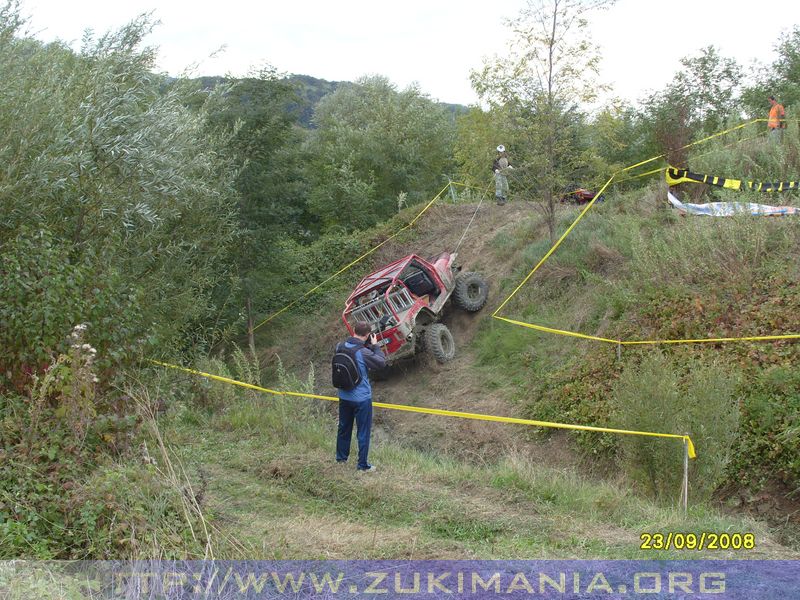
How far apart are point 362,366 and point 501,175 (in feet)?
35.0

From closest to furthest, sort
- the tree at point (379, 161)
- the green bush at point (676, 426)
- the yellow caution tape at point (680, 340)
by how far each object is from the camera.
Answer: the green bush at point (676, 426) → the yellow caution tape at point (680, 340) → the tree at point (379, 161)

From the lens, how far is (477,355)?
1496 cm

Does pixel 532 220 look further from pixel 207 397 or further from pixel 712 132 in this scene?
pixel 207 397

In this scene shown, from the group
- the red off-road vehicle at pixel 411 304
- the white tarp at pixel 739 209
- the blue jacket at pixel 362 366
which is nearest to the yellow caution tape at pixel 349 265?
the red off-road vehicle at pixel 411 304

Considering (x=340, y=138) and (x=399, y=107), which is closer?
(x=340, y=138)

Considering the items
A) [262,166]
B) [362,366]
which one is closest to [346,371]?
[362,366]

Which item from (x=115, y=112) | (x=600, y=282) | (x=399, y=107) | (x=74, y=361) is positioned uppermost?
(x=399, y=107)

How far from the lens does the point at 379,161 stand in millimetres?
28062

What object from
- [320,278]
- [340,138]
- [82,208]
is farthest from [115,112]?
[340,138]

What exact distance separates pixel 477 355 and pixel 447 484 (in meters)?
6.96

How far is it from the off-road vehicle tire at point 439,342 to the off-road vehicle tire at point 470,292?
1073mm

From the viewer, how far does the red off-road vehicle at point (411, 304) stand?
14.0m

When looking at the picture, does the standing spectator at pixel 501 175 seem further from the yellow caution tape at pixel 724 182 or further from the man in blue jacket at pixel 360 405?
the man in blue jacket at pixel 360 405

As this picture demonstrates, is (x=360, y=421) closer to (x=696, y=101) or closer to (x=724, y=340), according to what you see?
(x=724, y=340)
